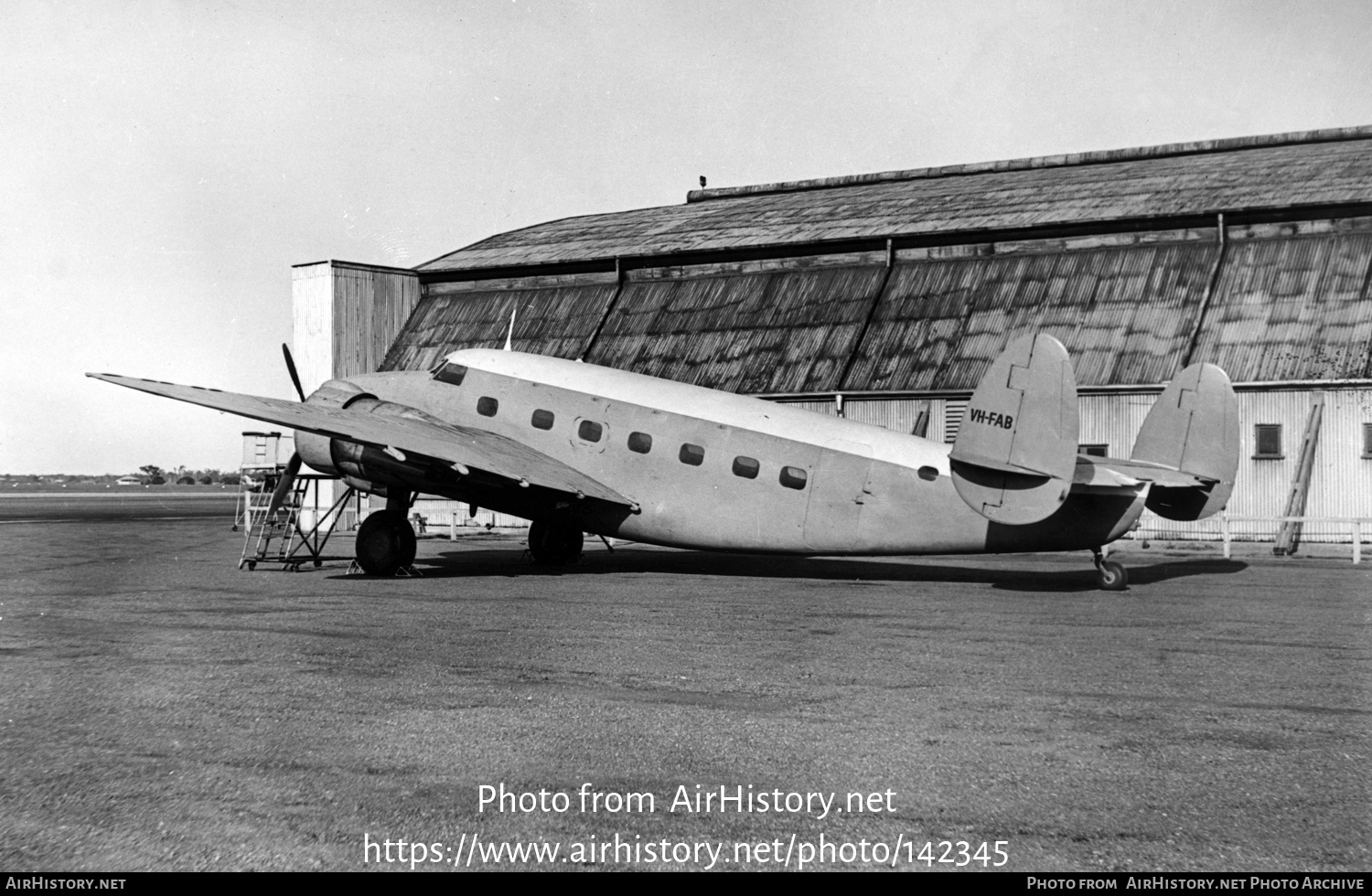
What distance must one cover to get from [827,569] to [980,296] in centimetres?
1669

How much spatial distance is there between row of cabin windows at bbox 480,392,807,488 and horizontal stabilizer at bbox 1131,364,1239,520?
567 centimetres

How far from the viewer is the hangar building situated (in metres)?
31.3

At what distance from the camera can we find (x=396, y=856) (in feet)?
20.0

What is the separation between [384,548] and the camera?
2159 centimetres

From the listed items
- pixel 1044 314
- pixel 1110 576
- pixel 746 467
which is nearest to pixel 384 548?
pixel 746 467

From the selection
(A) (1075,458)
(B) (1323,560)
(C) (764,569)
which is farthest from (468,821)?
(B) (1323,560)

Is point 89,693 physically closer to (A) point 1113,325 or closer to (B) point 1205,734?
(B) point 1205,734

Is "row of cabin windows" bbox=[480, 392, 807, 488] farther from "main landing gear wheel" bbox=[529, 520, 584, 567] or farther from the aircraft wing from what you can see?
"main landing gear wheel" bbox=[529, 520, 584, 567]

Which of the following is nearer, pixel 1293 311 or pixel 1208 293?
pixel 1293 311

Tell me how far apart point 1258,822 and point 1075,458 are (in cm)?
1098

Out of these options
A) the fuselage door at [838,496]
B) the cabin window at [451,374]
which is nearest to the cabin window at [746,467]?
the fuselage door at [838,496]

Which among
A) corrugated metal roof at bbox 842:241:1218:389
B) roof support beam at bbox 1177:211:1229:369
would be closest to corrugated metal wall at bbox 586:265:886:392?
corrugated metal roof at bbox 842:241:1218:389

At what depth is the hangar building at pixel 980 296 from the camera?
31.3m

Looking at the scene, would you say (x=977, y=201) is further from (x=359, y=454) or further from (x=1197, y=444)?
(x=359, y=454)
